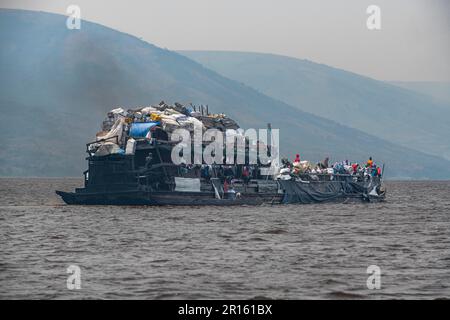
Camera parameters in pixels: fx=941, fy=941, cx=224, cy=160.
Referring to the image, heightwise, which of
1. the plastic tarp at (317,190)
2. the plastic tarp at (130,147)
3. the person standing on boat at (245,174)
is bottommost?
the plastic tarp at (317,190)

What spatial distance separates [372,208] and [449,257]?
4385 cm

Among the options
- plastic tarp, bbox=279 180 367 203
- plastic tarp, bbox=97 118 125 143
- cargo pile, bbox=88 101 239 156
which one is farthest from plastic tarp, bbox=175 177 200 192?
plastic tarp, bbox=279 180 367 203

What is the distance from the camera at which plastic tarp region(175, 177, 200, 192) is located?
2916 inches

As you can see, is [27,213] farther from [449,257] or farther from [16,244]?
[449,257]

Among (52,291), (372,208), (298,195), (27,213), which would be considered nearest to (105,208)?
(27,213)

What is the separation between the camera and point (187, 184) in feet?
245

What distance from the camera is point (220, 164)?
79.6 m

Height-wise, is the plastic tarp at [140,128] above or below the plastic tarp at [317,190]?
above

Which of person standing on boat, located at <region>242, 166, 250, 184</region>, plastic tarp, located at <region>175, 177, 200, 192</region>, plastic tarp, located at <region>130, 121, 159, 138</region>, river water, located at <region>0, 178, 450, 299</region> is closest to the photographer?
river water, located at <region>0, 178, 450, 299</region>

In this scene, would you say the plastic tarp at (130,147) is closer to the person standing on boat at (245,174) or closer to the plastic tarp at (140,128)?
the plastic tarp at (140,128)

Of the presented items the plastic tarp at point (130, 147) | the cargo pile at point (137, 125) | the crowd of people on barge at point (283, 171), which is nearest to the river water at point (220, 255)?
the plastic tarp at point (130, 147)

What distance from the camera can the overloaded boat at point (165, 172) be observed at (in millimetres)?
73562

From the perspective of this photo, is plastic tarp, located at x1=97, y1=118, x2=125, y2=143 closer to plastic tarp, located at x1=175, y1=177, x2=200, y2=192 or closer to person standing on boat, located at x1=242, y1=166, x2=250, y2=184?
plastic tarp, located at x1=175, y1=177, x2=200, y2=192

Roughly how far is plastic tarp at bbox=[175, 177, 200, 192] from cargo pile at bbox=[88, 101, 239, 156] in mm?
4032
